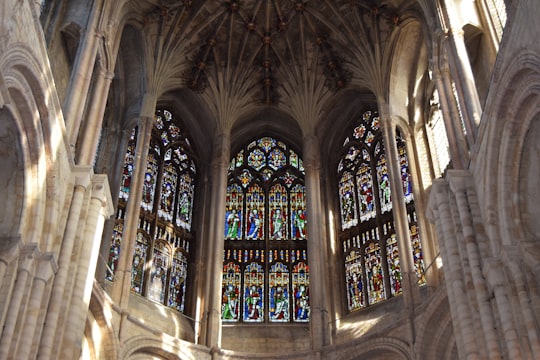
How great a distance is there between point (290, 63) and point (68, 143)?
9.94 m

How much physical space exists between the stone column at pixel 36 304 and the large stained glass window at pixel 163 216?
14.6ft

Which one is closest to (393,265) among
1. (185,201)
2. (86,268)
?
(185,201)

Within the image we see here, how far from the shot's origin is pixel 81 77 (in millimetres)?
13727

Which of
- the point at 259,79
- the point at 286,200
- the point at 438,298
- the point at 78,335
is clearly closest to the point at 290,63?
the point at 259,79

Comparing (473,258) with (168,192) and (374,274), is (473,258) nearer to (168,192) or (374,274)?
(374,274)

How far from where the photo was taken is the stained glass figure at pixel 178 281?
59.1ft

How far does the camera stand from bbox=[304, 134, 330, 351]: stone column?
16719mm

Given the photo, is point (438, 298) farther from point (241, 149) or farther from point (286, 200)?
point (241, 149)

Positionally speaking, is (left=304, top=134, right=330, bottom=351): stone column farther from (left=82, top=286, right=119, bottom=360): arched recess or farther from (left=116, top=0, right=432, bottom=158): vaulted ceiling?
(left=82, top=286, right=119, bottom=360): arched recess

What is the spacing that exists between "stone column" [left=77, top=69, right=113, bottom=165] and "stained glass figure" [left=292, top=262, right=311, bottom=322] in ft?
23.4

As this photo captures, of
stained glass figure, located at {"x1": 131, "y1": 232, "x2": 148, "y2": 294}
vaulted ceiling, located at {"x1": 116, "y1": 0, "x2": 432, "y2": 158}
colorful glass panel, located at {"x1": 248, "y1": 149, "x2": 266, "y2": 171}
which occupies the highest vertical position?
vaulted ceiling, located at {"x1": 116, "y1": 0, "x2": 432, "y2": 158}

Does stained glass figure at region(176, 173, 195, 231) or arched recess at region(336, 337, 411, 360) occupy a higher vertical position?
stained glass figure at region(176, 173, 195, 231)

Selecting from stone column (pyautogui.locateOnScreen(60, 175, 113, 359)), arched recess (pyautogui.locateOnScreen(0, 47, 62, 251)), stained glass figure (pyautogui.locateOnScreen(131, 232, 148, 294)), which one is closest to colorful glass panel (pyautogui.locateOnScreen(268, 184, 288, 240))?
stained glass figure (pyautogui.locateOnScreen(131, 232, 148, 294))

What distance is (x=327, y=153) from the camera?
21.2 meters
